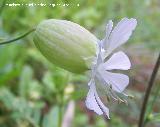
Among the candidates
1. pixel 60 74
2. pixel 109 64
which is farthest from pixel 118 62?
pixel 60 74

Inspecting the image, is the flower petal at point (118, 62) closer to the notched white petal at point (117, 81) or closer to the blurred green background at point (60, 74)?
the notched white petal at point (117, 81)

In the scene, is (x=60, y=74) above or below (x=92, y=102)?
below

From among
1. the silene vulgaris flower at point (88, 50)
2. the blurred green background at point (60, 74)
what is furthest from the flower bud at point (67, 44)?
the blurred green background at point (60, 74)

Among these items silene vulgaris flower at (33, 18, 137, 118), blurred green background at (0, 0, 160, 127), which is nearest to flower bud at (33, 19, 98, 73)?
silene vulgaris flower at (33, 18, 137, 118)

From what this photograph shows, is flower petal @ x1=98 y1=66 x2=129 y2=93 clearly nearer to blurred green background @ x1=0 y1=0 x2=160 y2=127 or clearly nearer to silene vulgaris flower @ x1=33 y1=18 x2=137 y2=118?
silene vulgaris flower @ x1=33 y1=18 x2=137 y2=118

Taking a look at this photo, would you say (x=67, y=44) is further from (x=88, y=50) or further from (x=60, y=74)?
(x=60, y=74)

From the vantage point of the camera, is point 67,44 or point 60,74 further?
point 60,74

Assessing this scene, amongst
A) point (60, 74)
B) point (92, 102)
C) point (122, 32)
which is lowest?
point (60, 74)
